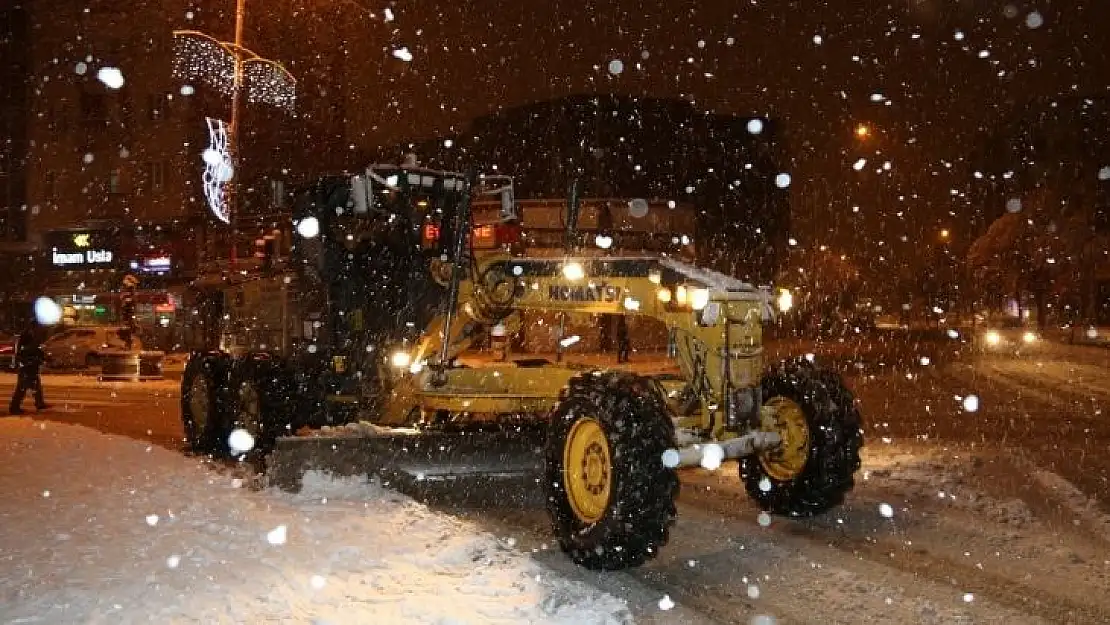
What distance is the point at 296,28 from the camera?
52062mm

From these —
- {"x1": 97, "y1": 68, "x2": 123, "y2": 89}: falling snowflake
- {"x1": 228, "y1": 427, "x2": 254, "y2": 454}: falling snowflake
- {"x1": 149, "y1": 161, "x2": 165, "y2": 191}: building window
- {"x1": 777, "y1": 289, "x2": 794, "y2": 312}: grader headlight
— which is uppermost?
{"x1": 97, "y1": 68, "x2": 123, "y2": 89}: falling snowflake

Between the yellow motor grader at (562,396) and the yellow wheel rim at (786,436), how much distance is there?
13mm

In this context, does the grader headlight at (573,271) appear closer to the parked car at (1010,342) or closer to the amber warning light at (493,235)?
the amber warning light at (493,235)

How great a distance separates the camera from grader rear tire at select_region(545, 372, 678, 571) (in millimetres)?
6727

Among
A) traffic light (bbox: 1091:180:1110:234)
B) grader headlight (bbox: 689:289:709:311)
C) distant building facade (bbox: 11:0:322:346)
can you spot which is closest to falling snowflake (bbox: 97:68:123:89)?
distant building facade (bbox: 11:0:322:346)

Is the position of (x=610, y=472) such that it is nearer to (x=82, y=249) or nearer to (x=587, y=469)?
(x=587, y=469)

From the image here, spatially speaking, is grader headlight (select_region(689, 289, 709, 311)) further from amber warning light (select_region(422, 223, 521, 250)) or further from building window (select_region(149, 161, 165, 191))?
building window (select_region(149, 161, 165, 191))

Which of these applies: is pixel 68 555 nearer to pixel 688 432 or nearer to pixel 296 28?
pixel 688 432

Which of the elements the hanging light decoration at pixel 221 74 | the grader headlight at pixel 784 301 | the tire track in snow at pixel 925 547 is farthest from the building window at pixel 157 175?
the grader headlight at pixel 784 301

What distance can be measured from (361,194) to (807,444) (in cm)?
548

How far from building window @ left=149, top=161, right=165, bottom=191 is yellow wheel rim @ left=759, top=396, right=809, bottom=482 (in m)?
46.1

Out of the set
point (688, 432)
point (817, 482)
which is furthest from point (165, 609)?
point (817, 482)

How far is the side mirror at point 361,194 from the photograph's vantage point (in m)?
10.7

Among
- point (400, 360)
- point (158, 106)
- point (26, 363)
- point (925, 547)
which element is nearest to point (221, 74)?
point (158, 106)
